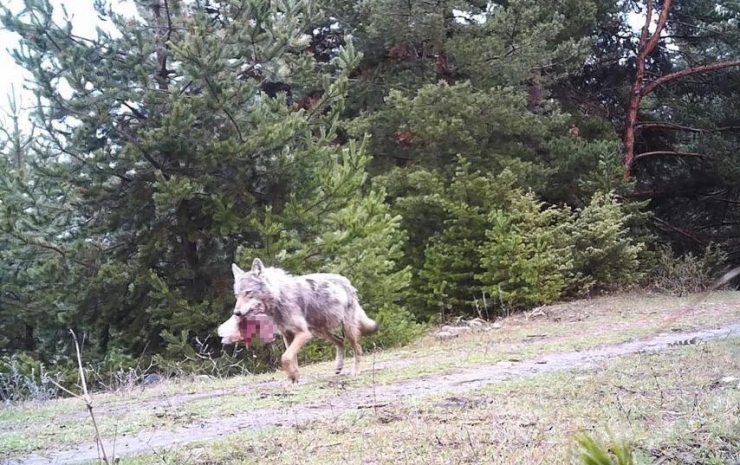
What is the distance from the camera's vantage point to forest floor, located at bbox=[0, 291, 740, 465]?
13.3 ft

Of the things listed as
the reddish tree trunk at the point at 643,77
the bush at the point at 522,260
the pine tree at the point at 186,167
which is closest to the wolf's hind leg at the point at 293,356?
the pine tree at the point at 186,167

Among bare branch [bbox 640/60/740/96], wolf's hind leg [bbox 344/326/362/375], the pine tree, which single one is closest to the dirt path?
wolf's hind leg [bbox 344/326/362/375]

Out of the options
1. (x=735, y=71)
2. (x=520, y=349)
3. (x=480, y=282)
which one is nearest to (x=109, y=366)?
(x=520, y=349)

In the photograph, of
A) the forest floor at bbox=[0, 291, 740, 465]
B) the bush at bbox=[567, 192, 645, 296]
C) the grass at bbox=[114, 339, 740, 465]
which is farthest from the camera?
the bush at bbox=[567, 192, 645, 296]

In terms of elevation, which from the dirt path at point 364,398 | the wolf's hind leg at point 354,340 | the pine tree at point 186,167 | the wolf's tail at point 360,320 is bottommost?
the dirt path at point 364,398

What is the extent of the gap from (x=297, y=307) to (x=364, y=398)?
212cm

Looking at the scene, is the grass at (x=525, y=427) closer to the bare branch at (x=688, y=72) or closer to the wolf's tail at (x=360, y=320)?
the wolf's tail at (x=360, y=320)

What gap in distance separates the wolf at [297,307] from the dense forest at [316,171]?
2.23 metres

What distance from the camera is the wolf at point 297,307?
25.5ft

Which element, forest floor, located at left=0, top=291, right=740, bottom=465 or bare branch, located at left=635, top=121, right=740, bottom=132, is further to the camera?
bare branch, located at left=635, top=121, right=740, bottom=132

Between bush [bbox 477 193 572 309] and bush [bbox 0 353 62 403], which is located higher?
bush [bbox 477 193 572 309]

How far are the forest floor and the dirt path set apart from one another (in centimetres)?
2

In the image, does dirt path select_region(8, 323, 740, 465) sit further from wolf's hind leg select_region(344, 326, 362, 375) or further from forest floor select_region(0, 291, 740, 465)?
wolf's hind leg select_region(344, 326, 362, 375)

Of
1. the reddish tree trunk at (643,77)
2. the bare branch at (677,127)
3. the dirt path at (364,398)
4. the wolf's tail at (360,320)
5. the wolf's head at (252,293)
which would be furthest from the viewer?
the bare branch at (677,127)
